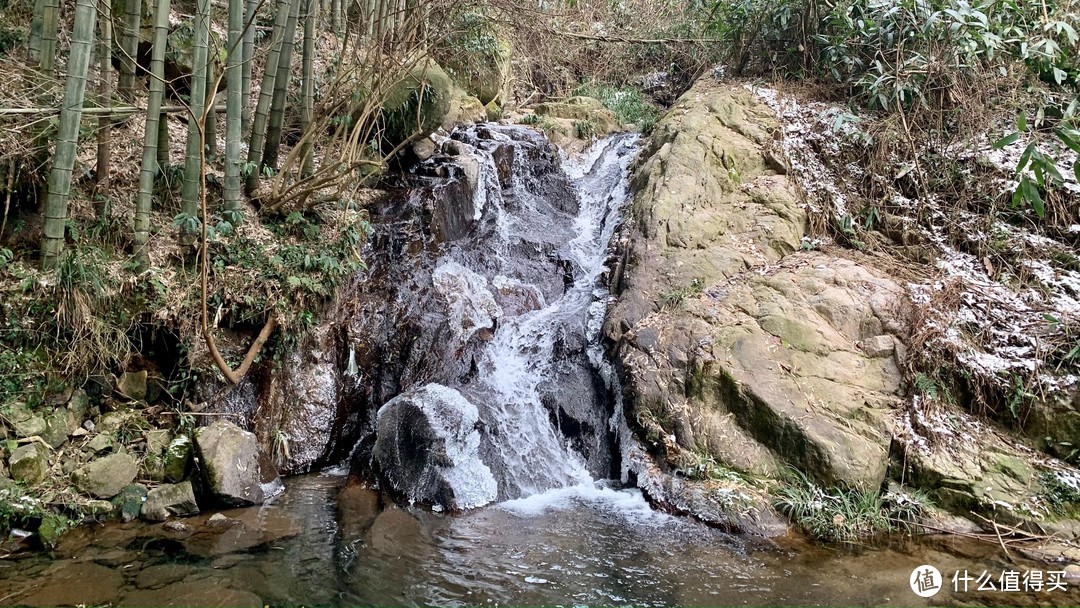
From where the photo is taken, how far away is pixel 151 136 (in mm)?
4914

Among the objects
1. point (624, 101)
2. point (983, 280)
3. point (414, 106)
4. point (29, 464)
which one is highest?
point (624, 101)

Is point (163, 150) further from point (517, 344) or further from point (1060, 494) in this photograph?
point (1060, 494)

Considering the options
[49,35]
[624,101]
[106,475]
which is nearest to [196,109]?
[49,35]

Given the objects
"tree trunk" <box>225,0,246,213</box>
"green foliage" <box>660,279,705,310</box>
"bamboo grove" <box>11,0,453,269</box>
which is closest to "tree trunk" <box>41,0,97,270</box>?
"bamboo grove" <box>11,0,453,269</box>

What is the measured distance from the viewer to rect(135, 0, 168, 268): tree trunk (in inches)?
188

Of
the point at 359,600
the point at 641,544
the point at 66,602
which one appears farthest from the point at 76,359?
the point at 641,544

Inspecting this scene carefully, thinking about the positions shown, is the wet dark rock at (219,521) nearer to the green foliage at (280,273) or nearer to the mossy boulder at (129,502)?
the mossy boulder at (129,502)

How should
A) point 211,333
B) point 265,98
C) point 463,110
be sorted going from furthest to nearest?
point 463,110
point 265,98
point 211,333
